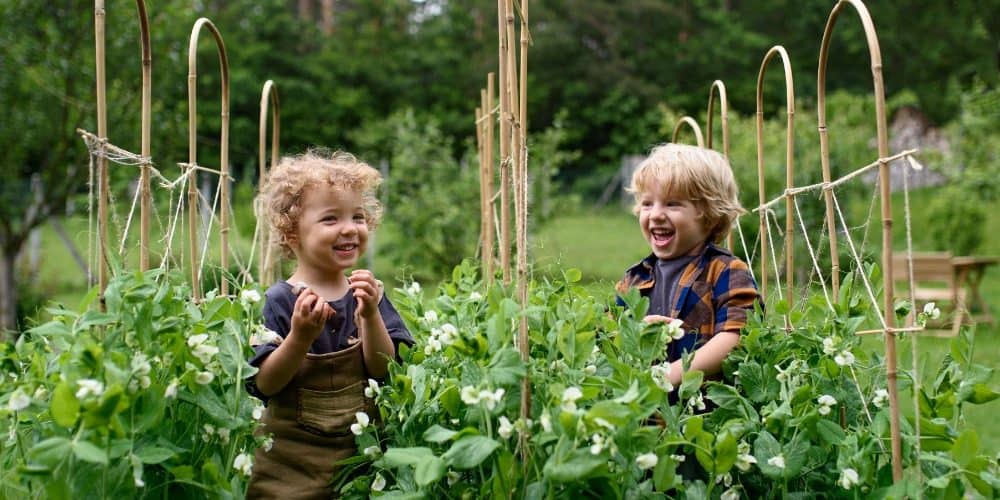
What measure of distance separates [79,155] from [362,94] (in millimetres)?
17316

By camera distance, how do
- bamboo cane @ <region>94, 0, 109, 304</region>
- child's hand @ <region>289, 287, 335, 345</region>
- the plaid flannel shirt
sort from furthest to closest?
the plaid flannel shirt, child's hand @ <region>289, 287, 335, 345</region>, bamboo cane @ <region>94, 0, 109, 304</region>

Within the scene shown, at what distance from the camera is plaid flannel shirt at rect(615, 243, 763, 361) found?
2.53 m

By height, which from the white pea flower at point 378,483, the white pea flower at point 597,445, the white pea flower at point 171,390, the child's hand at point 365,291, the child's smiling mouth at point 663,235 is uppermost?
the child's smiling mouth at point 663,235

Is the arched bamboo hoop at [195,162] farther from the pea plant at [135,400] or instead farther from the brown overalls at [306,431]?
the pea plant at [135,400]

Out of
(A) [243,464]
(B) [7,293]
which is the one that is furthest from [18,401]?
(B) [7,293]

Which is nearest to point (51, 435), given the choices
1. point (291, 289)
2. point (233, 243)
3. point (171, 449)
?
point (171, 449)

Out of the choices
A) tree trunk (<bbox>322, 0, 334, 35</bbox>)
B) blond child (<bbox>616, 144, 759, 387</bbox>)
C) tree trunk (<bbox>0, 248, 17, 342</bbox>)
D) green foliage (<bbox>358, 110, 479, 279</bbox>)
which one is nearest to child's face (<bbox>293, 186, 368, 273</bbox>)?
blond child (<bbox>616, 144, 759, 387</bbox>)

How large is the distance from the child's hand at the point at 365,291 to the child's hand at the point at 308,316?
0.10 metres

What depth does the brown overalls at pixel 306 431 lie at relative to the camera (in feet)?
7.52

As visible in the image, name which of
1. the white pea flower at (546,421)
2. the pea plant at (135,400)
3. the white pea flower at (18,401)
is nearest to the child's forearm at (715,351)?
the white pea flower at (546,421)

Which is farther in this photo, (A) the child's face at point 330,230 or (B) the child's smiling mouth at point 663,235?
(B) the child's smiling mouth at point 663,235

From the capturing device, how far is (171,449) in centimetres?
187

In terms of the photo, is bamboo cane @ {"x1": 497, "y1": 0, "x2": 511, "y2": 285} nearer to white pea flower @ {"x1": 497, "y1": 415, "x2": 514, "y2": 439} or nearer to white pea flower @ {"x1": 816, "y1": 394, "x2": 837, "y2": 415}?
white pea flower @ {"x1": 497, "y1": 415, "x2": 514, "y2": 439}

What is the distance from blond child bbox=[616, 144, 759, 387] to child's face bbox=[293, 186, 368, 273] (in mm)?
766
